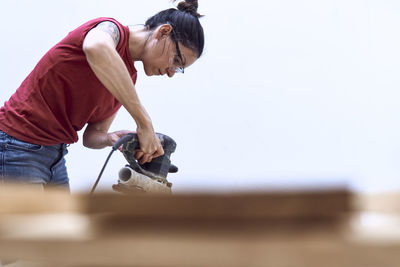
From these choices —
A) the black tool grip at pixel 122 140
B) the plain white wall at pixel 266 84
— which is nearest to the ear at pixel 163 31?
the black tool grip at pixel 122 140

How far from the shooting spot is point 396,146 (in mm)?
2768

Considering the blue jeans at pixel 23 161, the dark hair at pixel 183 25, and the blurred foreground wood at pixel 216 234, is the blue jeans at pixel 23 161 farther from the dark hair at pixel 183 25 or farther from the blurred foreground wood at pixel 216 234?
the blurred foreground wood at pixel 216 234

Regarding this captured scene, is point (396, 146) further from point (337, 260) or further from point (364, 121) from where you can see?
point (337, 260)

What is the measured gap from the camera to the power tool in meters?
1.48

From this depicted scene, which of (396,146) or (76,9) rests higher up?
(76,9)

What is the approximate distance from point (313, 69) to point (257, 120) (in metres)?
0.52

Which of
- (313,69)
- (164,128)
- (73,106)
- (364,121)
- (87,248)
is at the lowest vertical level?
(87,248)

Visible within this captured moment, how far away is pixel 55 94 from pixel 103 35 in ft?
0.89

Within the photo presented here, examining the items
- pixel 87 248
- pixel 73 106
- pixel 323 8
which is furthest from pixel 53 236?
pixel 323 8

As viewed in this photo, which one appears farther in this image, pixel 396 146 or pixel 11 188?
pixel 396 146

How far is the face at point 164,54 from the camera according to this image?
1.61 m

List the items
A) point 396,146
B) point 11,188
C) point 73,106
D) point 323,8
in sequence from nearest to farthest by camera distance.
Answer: point 11,188
point 73,106
point 396,146
point 323,8

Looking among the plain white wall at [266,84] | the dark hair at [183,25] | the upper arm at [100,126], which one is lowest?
the upper arm at [100,126]

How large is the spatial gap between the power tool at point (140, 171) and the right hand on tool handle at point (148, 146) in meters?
0.02
